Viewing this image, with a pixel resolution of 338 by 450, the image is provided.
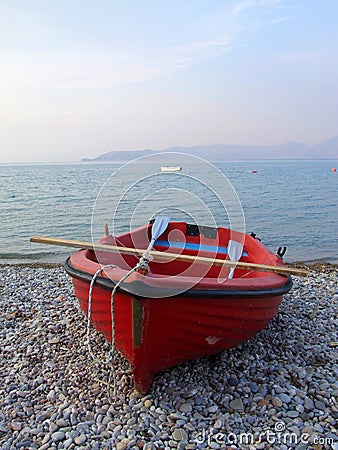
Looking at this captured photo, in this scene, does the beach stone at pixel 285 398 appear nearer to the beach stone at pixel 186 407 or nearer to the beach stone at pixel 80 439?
the beach stone at pixel 186 407

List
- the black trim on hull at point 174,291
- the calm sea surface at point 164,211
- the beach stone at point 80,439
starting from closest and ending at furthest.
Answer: the beach stone at point 80,439 < the black trim on hull at point 174,291 < the calm sea surface at point 164,211

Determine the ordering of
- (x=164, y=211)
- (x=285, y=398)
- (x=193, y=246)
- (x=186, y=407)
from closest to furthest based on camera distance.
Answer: (x=186, y=407) → (x=285, y=398) → (x=193, y=246) → (x=164, y=211)

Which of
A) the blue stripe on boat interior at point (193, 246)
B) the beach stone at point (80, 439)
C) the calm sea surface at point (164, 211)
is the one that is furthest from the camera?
the blue stripe on boat interior at point (193, 246)

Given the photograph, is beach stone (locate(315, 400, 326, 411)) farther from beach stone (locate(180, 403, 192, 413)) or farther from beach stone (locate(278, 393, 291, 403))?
beach stone (locate(180, 403, 192, 413))

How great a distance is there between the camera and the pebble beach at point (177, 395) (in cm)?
303

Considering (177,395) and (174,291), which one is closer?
(174,291)

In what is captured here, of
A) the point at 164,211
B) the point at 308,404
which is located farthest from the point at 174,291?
the point at 164,211

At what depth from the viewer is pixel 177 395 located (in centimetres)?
350

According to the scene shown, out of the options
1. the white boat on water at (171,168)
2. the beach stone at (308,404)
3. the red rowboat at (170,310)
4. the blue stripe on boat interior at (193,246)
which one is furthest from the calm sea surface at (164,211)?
the beach stone at (308,404)

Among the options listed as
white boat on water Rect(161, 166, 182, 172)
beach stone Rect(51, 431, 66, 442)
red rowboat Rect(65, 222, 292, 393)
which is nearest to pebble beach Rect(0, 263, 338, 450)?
beach stone Rect(51, 431, 66, 442)

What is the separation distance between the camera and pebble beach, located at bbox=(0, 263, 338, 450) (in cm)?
303

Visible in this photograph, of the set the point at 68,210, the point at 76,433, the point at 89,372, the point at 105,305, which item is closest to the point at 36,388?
the point at 89,372

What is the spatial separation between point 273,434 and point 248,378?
28.2 inches

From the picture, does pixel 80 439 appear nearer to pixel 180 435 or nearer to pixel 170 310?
pixel 180 435
